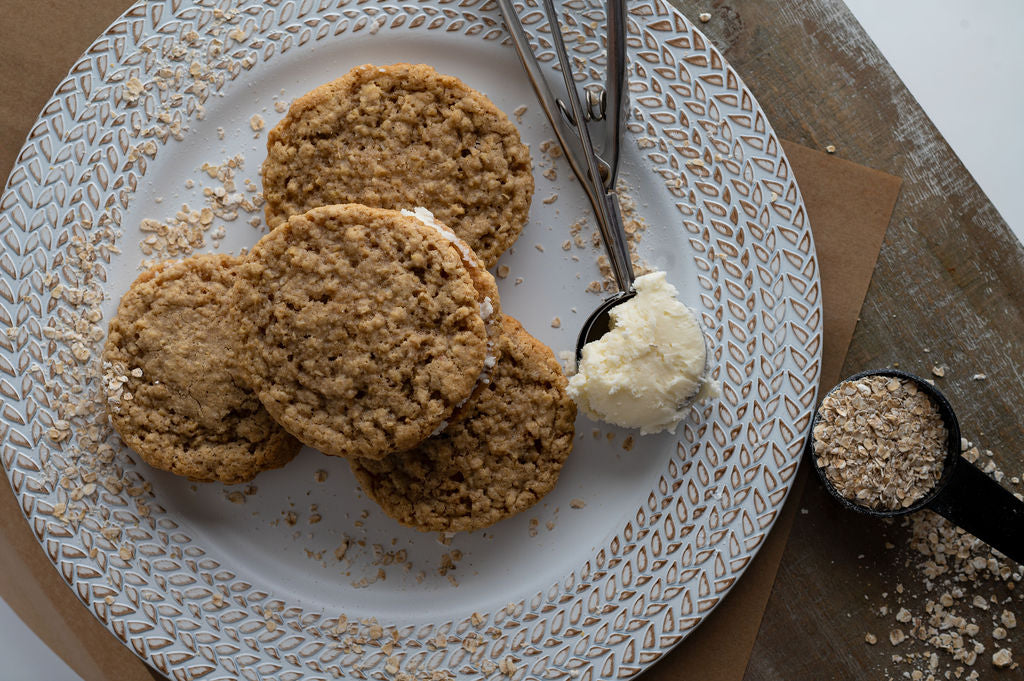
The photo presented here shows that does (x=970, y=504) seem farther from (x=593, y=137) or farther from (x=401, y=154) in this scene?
(x=401, y=154)

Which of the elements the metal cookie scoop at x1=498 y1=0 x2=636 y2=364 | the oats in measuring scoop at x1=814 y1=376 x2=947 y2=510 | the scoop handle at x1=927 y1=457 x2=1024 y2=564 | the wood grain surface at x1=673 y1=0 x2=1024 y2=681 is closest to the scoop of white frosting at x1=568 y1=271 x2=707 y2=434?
the metal cookie scoop at x1=498 y1=0 x2=636 y2=364

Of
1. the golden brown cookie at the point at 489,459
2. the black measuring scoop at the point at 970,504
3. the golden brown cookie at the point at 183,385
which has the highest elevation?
the black measuring scoop at the point at 970,504

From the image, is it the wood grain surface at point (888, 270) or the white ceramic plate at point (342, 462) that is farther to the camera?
the wood grain surface at point (888, 270)

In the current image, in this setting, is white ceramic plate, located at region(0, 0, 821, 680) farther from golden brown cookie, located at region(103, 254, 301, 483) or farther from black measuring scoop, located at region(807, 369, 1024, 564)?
black measuring scoop, located at region(807, 369, 1024, 564)

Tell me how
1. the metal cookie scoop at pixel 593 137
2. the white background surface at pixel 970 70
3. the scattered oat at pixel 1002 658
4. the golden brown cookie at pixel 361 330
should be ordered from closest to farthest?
the golden brown cookie at pixel 361 330 < the metal cookie scoop at pixel 593 137 < the scattered oat at pixel 1002 658 < the white background surface at pixel 970 70

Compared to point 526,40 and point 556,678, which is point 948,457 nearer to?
point 556,678

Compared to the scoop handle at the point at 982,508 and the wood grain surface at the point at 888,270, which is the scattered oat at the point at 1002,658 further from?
the scoop handle at the point at 982,508

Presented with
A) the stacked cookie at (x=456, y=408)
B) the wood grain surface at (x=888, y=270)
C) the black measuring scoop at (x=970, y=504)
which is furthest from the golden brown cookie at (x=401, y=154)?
the black measuring scoop at (x=970, y=504)

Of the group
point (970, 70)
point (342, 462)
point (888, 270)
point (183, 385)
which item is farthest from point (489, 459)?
point (970, 70)

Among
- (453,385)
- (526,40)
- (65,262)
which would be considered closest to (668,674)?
(453,385)
